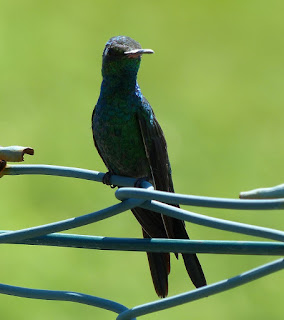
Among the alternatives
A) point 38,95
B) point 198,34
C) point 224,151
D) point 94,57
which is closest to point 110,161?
point 224,151

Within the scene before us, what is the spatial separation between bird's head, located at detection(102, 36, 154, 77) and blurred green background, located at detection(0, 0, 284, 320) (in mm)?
2268

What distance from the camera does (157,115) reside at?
7715 mm

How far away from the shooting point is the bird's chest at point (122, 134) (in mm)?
3312

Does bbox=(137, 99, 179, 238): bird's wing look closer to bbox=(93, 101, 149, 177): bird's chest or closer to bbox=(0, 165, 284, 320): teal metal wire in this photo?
bbox=(93, 101, 149, 177): bird's chest

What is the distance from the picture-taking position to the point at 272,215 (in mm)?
6297

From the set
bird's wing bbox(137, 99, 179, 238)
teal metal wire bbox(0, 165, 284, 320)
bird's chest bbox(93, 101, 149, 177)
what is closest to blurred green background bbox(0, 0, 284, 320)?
bird's chest bbox(93, 101, 149, 177)

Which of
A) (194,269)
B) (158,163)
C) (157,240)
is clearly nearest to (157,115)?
(158,163)

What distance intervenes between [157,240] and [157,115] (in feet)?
19.1

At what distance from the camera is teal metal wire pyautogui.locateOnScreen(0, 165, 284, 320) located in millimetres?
1724

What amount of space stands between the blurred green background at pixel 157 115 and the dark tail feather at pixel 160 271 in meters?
2.35

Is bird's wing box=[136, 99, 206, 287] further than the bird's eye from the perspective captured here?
No

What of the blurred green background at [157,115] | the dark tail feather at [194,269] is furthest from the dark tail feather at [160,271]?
the blurred green background at [157,115]

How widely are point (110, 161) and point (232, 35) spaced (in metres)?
6.14

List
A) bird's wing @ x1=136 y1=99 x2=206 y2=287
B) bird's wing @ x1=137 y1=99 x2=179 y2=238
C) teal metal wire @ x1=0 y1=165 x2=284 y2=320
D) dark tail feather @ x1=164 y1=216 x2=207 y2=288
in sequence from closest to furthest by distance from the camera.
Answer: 1. teal metal wire @ x1=0 y1=165 x2=284 y2=320
2. dark tail feather @ x1=164 y1=216 x2=207 y2=288
3. bird's wing @ x1=136 y1=99 x2=206 y2=287
4. bird's wing @ x1=137 y1=99 x2=179 y2=238
